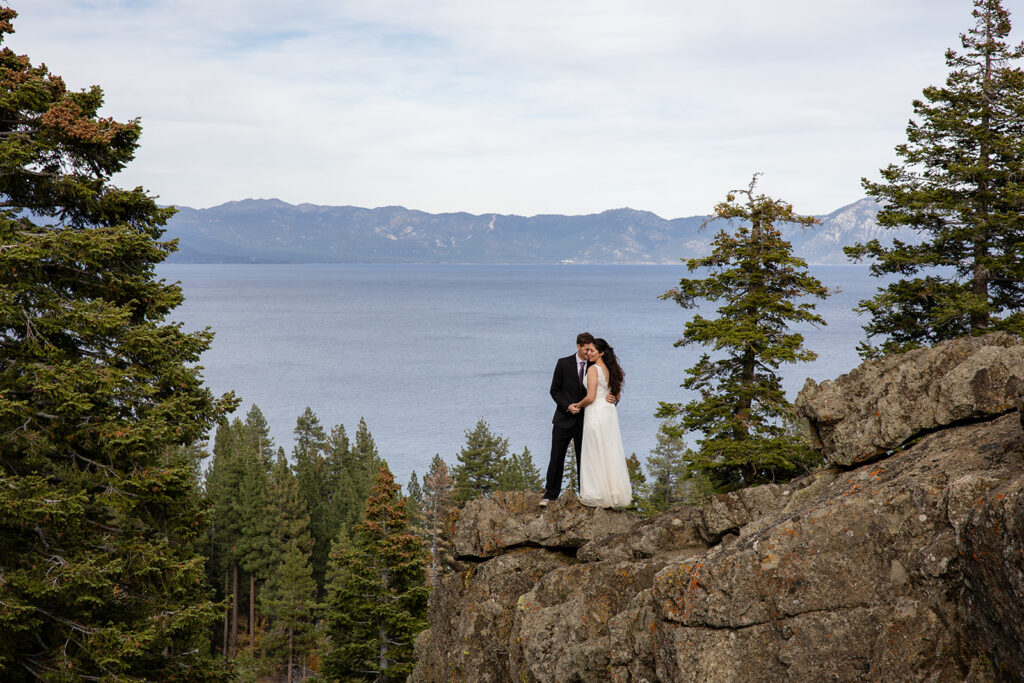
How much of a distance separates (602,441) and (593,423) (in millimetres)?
341

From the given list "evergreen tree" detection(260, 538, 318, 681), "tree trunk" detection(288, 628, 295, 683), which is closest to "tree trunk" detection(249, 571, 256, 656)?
"evergreen tree" detection(260, 538, 318, 681)

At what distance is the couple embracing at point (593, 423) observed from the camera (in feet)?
39.6

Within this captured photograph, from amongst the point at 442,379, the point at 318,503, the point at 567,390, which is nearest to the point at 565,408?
the point at 567,390

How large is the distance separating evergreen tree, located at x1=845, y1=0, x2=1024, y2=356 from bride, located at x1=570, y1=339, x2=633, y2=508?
11.5 m

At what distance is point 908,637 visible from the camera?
240 inches

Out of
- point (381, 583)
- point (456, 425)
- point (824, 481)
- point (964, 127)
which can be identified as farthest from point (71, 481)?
point (456, 425)

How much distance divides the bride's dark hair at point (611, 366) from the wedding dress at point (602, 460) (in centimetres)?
13

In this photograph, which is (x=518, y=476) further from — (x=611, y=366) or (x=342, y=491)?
(x=611, y=366)

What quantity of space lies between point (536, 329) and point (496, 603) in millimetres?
188306

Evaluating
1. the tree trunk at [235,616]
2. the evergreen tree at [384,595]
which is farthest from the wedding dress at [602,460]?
the tree trunk at [235,616]

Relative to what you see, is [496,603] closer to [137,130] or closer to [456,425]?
[137,130]

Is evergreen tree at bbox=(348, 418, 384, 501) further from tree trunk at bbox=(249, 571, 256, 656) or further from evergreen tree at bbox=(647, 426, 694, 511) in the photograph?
evergreen tree at bbox=(647, 426, 694, 511)

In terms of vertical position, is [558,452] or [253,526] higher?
[558,452]

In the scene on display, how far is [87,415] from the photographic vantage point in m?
12.4
